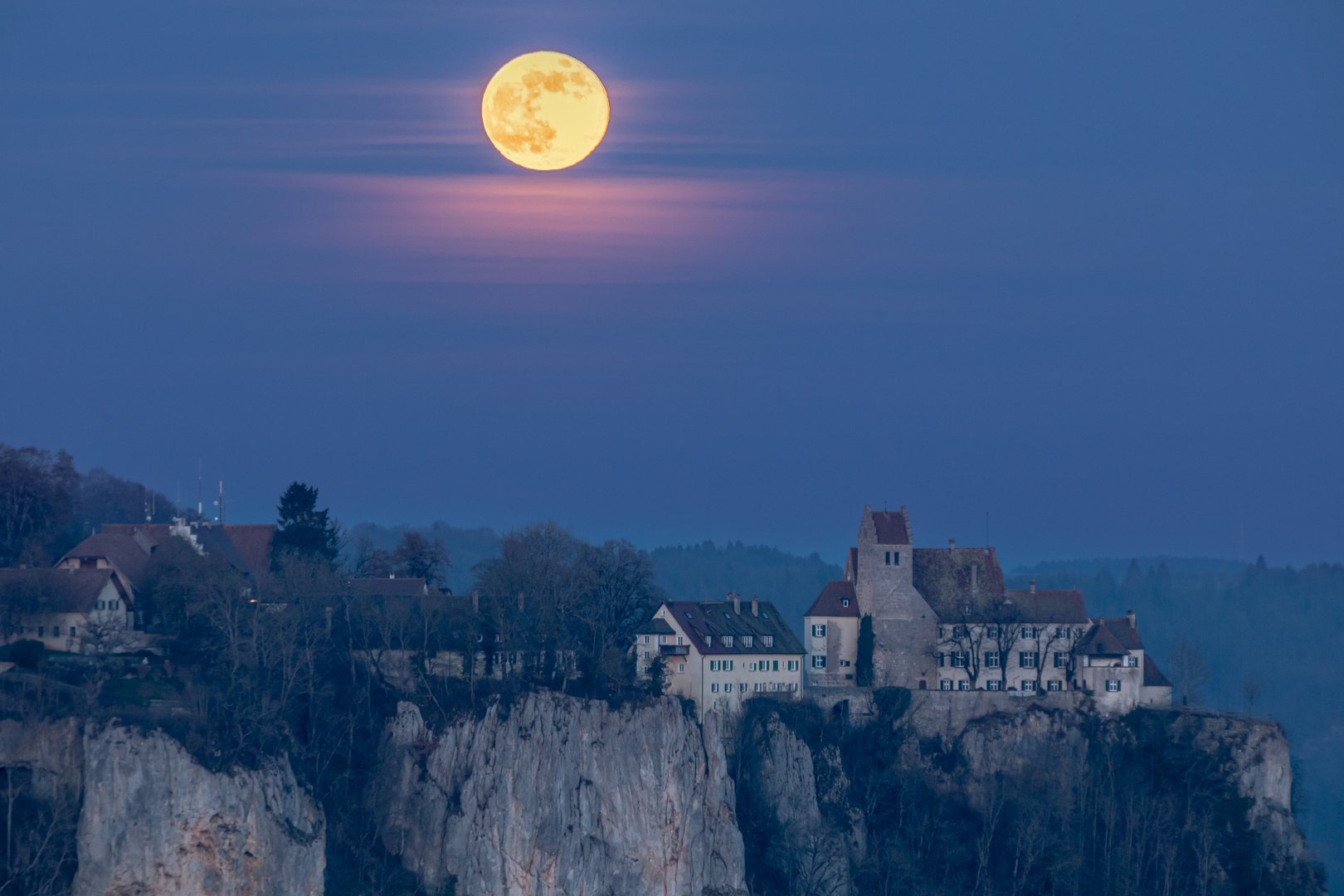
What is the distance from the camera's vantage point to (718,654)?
93.1 metres

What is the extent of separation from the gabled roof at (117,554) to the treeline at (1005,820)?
33073 mm

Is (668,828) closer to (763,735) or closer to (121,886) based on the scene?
(763,735)

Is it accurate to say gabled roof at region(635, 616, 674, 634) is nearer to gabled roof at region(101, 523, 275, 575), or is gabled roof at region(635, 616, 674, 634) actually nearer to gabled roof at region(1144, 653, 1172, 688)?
gabled roof at region(101, 523, 275, 575)

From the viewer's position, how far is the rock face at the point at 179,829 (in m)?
75.6

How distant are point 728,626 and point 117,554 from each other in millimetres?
32833

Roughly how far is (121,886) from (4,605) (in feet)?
56.4

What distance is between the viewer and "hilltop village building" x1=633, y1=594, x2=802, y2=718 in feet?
303

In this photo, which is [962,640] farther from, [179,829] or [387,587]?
[179,829]

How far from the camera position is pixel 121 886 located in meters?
75.5

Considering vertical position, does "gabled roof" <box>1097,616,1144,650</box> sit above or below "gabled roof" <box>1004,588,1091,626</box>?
below

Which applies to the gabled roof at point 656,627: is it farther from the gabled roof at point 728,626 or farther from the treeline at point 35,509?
the treeline at point 35,509

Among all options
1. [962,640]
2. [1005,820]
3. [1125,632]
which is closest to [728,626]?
[962,640]

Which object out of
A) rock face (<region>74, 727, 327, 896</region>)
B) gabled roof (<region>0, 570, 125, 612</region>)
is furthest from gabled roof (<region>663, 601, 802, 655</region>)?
gabled roof (<region>0, 570, 125, 612</region>)

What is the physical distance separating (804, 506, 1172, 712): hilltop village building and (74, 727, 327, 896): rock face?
1269 inches
